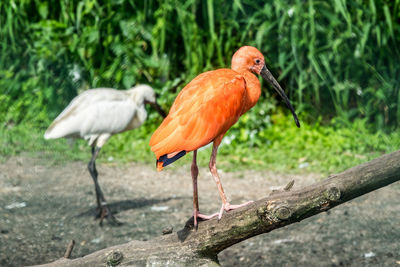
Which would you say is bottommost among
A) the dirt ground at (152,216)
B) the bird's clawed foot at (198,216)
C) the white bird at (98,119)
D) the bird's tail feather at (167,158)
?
the dirt ground at (152,216)

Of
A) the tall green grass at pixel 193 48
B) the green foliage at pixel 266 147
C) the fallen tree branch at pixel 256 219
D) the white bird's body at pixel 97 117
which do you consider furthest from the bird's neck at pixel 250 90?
the tall green grass at pixel 193 48

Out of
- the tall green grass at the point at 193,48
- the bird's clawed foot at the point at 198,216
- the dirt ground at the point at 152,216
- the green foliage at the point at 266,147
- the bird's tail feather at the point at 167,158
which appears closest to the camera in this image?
the bird's tail feather at the point at 167,158

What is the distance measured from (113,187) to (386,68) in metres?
3.19

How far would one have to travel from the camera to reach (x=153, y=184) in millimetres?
5355

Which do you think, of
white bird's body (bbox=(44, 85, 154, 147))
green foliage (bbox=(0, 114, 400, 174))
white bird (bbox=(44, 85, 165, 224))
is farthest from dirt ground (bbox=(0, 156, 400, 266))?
white bird's body (bbox=(44, 85, 154, 147))

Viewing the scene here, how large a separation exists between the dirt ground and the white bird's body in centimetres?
61

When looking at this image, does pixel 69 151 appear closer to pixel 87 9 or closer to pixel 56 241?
pixel 87 9

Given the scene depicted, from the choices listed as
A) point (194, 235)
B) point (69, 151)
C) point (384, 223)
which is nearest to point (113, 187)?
point (69, 151)

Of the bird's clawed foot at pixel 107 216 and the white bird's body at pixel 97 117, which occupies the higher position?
the white bird's body at pixel 97 117

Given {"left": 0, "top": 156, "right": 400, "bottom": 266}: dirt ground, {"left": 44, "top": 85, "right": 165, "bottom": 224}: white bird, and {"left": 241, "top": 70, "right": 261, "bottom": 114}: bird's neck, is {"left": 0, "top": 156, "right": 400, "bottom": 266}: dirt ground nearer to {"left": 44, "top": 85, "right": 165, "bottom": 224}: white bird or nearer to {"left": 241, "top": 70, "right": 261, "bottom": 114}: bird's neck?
{"left": 44, "top": 85, "right": 165, "bottom": 224}: white bird

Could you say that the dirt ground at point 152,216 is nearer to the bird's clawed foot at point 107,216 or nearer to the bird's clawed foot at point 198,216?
the bird's clawed foot at point 107,216

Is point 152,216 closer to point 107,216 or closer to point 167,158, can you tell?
point 107,216

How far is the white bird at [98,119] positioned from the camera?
450cm

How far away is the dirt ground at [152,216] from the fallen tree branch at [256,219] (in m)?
0.99
